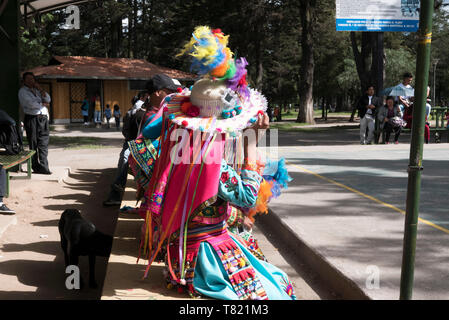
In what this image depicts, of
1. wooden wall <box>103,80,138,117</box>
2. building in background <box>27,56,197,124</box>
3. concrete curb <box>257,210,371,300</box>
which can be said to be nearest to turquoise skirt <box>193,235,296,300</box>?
concrete curb <box>257,210,371,300</box>

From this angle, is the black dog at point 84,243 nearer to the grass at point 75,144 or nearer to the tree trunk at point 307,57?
the grass at point 75,144

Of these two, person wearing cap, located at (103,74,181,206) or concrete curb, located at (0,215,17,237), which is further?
concrete curb, located at (0,215,17,237)

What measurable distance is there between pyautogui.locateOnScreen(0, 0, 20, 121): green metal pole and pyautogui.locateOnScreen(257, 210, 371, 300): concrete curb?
19.7 feet

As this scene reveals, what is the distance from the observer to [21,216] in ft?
23.1

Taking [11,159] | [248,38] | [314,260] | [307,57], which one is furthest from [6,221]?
[248,38]

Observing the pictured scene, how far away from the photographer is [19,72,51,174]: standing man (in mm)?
9266

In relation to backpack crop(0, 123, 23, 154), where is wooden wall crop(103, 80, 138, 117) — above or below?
above

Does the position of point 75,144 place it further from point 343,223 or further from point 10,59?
point 343,223

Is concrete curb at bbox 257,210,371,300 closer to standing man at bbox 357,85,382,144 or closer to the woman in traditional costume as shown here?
the woman in traditional costume

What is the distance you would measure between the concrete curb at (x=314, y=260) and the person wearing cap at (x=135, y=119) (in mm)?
2015

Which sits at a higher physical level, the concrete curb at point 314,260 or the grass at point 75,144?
the concrete curb at point 314,260

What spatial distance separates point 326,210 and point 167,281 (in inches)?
123

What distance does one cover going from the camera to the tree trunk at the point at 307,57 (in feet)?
97.8

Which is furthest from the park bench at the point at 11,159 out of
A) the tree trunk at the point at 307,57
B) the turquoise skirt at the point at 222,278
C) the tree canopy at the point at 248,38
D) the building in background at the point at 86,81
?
the tree trunk at the point at 307,57
